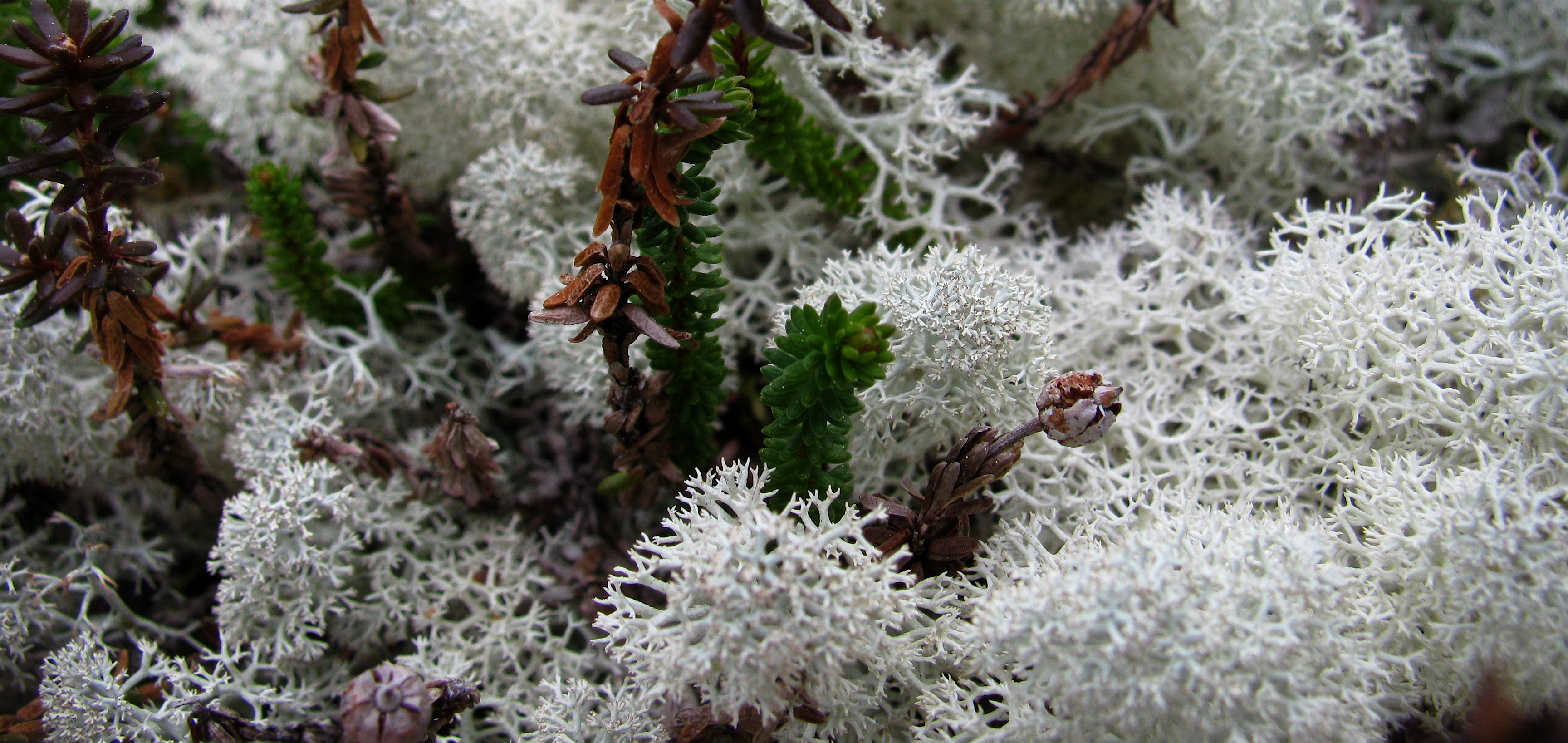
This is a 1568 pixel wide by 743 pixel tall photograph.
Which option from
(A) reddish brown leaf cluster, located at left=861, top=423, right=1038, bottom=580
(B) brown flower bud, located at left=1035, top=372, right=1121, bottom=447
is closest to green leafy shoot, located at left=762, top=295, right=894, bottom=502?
(A) reddish brown leaf cluster, located at left=861, top=423, right=1038, bottom=580

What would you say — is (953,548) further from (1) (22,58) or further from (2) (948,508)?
(1) (22,58)

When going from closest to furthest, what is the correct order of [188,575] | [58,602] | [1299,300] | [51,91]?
1. [51,91]
2. [1299,300]
3. [58,602]
4. [188,575]

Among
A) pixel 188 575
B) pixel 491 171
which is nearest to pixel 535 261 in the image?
pixel 491 171

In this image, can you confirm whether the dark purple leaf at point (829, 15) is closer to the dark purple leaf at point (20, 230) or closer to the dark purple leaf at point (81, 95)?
the dark purple leaf at point (81, 95)

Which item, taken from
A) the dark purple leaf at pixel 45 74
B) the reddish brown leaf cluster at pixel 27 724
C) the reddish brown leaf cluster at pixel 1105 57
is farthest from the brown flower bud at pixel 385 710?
the reddish brown leaf cluster at pixel 1105 57

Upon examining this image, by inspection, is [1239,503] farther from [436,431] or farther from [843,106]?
[436,431]

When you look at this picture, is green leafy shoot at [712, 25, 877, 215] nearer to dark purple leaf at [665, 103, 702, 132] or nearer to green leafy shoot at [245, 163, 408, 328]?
dark purple leaf at [665, 103, 702, 132]
